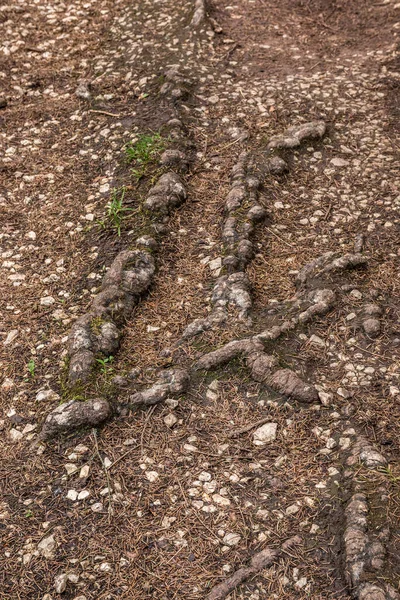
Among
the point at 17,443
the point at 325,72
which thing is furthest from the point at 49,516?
the point at 325,72

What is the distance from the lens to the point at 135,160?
20.0 feet

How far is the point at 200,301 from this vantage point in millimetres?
4918

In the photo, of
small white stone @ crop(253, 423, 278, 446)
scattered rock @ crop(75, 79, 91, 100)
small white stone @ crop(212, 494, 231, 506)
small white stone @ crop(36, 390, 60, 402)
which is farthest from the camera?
scattered rock @ crop(75, 79, 91, 100)

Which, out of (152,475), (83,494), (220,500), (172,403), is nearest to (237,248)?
(172,403)

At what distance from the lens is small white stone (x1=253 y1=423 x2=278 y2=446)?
13.2ft

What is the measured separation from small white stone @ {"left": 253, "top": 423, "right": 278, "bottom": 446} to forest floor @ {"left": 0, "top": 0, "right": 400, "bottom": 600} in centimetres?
1

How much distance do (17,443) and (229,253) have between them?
215 cm

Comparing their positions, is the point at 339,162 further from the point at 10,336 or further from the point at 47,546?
the point at 47,546

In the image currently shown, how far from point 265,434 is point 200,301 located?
1274mm

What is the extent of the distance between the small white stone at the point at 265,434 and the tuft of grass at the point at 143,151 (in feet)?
9.19

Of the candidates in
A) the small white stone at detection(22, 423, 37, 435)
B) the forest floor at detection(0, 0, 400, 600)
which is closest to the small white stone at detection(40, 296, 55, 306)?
the forest floor at detection(0, 0, 400, 600)

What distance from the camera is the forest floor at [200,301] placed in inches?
142

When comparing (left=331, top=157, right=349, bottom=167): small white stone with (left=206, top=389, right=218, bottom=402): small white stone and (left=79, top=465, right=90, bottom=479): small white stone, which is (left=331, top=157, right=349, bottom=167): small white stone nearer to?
(left=206, top=389, right=218, bottom=402): small white stone

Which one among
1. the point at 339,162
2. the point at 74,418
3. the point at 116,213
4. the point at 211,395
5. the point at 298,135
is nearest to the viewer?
the point at 74,418
